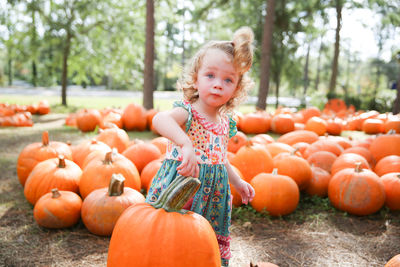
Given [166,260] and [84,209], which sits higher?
[166,260]

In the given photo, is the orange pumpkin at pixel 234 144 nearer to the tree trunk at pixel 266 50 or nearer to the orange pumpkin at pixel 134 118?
the orange pumpkin at pixel 134 118

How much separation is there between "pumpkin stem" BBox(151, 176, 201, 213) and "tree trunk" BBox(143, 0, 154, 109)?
756 centimetres

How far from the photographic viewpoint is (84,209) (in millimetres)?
2574

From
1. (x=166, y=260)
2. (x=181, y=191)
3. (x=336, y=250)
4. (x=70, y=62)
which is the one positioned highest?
(x=70, y=62)

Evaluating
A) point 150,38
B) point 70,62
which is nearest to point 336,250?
point 150,38

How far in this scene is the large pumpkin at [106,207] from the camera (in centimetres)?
247

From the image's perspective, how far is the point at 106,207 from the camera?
2.50 meters

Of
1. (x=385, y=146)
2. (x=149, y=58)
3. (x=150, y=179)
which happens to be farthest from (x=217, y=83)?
(x=149, y=58)

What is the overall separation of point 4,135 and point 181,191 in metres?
6.18

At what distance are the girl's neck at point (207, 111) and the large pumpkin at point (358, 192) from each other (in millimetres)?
2064

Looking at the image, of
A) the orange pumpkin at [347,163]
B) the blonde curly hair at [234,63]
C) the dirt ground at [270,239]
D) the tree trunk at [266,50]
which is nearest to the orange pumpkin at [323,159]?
the orange pumpkin at [347,163]

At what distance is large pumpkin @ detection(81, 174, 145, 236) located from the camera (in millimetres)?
2475

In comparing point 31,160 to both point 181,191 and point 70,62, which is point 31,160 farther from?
point 70,62

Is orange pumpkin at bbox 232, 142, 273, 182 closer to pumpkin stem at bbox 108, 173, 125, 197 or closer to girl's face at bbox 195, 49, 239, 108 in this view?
pumpkin stem at bbox 108, 173, 125, 197
